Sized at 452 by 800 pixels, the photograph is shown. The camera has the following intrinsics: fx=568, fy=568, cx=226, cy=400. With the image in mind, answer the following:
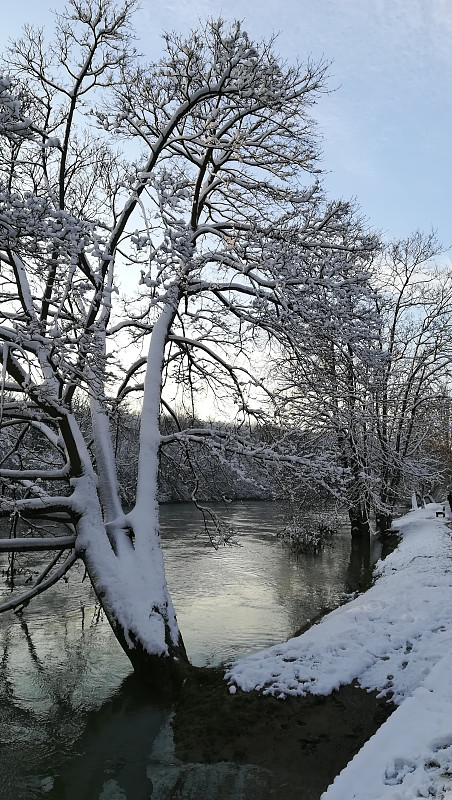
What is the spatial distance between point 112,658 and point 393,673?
5299mm

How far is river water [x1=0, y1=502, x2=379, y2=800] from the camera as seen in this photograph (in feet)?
19.8

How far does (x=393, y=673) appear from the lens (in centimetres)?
675

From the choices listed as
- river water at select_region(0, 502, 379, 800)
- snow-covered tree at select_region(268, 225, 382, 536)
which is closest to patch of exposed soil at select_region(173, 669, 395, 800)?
river water at select_region(0, 502, 379, 800)

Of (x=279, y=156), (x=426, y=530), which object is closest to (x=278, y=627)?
(x=279, y=156)

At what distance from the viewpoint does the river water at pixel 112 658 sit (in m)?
6.04

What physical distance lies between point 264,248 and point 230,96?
105 inches

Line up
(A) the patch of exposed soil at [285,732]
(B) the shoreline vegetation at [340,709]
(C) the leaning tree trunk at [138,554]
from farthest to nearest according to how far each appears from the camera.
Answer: (C) the leaning tree trunk at [138,554]
(A) the patch of exposed soil at [285,732]
(B) the shoreline vegetation at [340,709]

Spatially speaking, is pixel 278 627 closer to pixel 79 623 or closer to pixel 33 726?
pixel 79 623

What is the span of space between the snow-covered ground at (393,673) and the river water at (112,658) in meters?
1.62

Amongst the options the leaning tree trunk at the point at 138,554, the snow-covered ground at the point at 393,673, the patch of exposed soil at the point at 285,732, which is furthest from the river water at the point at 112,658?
the snow-covered ground at the point at 393,673

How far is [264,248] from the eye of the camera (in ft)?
27.9

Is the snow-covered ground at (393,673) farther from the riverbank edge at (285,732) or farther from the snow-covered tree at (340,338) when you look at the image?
the snow-covered tree at (340,338)

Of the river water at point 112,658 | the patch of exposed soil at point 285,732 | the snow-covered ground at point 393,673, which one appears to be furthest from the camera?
the river water at point 112,658

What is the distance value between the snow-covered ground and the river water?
1616 millimetres
